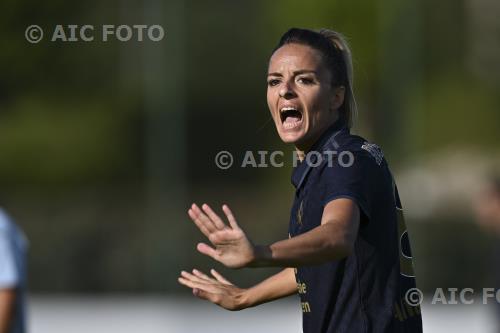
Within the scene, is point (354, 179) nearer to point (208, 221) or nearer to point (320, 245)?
point (320, 245)

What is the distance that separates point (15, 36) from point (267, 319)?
346 inches

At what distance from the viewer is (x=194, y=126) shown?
19.5m

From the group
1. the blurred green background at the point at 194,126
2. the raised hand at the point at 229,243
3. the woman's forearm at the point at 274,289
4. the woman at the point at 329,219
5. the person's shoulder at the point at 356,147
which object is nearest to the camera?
the raised hand at the point at 229,243

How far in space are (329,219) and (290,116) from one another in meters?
0.60

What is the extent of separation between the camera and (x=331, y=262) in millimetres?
3605

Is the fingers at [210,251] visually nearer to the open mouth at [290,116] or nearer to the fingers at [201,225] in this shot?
the fingers at [201,225]

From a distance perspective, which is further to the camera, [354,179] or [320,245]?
[354,179]

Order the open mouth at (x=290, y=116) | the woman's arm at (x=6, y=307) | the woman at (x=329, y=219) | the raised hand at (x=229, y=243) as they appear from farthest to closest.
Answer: the woman's arm at (x=6, y=307) → the open mouth at (x=290, y=116) → the woman at (x=329, y=219) → the raised hand at (x=229, y=243)

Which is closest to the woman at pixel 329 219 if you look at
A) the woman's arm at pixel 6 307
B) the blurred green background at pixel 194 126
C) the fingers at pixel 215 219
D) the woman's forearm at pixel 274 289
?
the fingers at pixel 215 219

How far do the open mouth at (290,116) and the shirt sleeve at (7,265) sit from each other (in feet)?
5.35

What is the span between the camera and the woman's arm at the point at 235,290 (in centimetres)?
411

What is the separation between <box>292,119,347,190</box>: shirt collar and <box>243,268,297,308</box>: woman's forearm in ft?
1.64

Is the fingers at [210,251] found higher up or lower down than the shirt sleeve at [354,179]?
lower down

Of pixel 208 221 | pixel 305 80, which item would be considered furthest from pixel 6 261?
pixel 208 221
